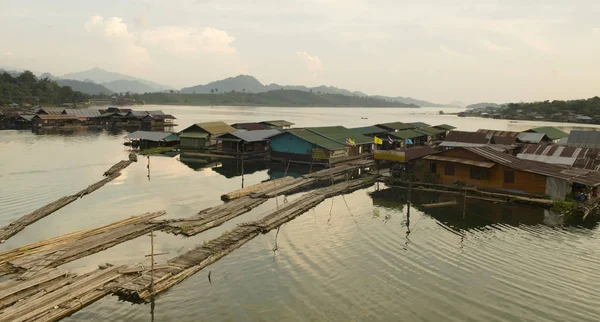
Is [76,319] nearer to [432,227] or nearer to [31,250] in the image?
[31,250]

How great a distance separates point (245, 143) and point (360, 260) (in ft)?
117

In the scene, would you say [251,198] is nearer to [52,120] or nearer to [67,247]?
[67,247]

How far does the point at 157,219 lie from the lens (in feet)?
82.2

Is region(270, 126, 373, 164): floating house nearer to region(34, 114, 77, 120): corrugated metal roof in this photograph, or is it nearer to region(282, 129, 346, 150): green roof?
region(282, 129, 346, 150): green roof

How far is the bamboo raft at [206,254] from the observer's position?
15742mm

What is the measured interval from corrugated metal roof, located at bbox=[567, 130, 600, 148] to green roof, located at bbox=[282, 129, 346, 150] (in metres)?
29.7

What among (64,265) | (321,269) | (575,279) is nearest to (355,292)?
(321,269)

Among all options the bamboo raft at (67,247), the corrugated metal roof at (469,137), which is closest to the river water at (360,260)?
the bamboo raft at (67,247)

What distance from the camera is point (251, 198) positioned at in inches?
1219

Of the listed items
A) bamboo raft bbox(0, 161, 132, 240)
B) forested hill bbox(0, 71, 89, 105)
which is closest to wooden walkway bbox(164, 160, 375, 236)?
bamboo raft bbox(0, 161, 132, 240)

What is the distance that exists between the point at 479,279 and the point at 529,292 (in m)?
1.98

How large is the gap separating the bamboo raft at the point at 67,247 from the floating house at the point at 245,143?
2891 cm

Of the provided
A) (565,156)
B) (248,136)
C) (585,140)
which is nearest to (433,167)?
(565,156)

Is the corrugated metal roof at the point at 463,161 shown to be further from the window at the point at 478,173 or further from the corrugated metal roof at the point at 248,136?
the corrugated metal roof at the point at 248,136
